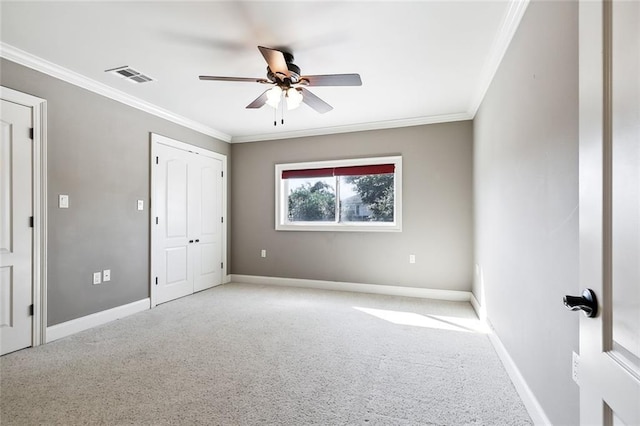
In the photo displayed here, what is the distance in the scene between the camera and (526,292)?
1878 mm

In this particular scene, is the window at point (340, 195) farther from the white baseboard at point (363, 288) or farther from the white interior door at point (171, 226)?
the white interior door at point (171, 226)

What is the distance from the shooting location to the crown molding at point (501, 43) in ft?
6.36

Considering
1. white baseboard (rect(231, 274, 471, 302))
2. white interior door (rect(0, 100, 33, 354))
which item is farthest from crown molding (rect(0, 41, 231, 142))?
white baseboard (rect(231, 274, 471, 302))

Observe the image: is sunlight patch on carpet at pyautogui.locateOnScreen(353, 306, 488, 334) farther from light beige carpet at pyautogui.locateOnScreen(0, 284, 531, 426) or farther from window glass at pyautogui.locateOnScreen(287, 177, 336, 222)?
window glass at pyautogui.locateOnScreen(287, 177, 336, 222)

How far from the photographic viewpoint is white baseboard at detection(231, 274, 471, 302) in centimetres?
413

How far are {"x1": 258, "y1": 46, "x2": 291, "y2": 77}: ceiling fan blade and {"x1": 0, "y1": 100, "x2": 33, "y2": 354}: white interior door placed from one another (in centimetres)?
225

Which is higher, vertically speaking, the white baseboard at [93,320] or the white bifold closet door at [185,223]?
the white bifold closet door at [185,223]

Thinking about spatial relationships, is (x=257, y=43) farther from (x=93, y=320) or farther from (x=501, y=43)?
(x=93, y=320)

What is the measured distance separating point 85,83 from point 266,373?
332 centimetres

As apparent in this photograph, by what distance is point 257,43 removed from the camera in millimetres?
2410

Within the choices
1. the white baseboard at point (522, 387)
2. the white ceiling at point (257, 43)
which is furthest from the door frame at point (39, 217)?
the white baseboard at point (522, 387)

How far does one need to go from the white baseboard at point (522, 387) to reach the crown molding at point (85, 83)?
4494 mm

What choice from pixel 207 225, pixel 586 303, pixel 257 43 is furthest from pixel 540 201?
pixel 207 225

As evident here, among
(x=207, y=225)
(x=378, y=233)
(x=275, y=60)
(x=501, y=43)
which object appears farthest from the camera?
(x=207, y=225)
